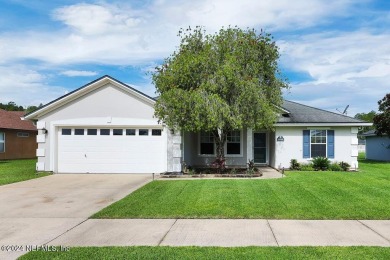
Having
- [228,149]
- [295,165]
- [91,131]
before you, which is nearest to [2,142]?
[91,131]

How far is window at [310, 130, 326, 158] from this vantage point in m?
19.4

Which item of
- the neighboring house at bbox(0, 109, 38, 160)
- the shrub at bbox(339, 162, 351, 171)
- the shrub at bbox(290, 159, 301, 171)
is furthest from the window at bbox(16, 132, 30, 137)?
the shrub at bbox(339, 162, 351, 171)

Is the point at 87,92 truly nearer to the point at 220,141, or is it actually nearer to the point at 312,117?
the point at 220,141

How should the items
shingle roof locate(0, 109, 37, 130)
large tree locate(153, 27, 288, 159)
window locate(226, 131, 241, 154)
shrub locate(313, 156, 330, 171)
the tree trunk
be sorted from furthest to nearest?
shingle roof locate(0, 109, 37, 130)
window locate(226, 131, 241, 154)
shrub locate(313, 156, 330, 171)
the tree trunk
large tree locate(153, 27, 288, 159)

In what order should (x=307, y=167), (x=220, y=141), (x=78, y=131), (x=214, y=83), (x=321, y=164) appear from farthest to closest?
(x=307, y=167)
(x=321, y=164)
(x=78, y=131)
(x=220, y=141)
(x=214, y=83)

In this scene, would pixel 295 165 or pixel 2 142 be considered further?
pixel 2 142

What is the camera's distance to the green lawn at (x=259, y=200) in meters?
8.57

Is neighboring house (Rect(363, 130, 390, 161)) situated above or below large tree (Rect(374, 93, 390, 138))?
below

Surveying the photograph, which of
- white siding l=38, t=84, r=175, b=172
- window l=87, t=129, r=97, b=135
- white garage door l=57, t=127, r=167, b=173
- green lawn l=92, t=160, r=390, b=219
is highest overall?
white siding l=38, t=84, r=175, b=172

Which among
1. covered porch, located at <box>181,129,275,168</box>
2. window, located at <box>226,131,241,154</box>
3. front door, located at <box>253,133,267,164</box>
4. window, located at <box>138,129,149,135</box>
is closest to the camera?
window, located at <box>138,129,149,135</box>

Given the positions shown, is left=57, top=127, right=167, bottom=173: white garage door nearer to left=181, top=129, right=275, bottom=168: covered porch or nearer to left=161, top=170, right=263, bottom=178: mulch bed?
left=161, top=170, right=263, bottom=178: mulch bed

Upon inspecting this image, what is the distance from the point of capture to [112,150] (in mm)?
17781

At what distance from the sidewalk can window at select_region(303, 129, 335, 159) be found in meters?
11.6

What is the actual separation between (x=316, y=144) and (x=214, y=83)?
296 inches
